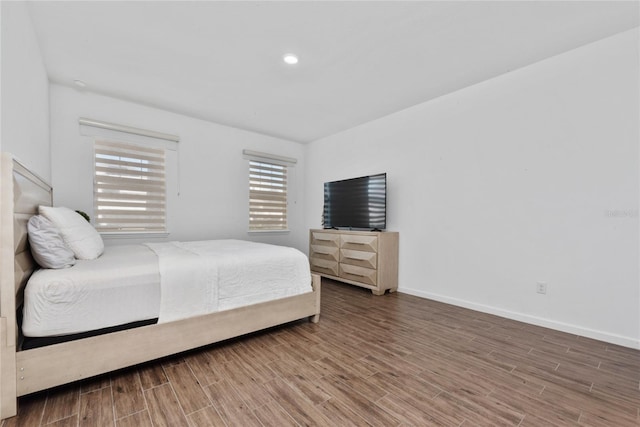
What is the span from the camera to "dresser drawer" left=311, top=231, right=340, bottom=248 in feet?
13.7

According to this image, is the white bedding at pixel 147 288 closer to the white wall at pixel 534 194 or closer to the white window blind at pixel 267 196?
the white wall at pixel 534 194

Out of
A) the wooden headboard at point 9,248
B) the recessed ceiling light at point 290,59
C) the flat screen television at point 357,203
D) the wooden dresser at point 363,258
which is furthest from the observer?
the flat screen television at point 357,203

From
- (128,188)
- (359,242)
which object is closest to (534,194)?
(359,242)

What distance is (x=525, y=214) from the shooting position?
2742mm

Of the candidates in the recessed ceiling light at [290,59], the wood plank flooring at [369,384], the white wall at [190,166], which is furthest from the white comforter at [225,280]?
the white wall at [190,166]

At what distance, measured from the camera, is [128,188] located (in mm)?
3611

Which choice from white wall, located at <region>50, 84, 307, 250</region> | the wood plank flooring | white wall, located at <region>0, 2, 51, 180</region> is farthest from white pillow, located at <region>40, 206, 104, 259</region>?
white wall, located at <region>50, 84, 307, 250</region>

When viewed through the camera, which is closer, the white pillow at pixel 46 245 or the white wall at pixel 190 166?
the white pillow at pixel 46 245

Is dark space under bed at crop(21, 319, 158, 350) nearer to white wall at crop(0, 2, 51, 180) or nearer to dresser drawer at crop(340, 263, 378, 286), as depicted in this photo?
white wall at crop(0, 2, 51, 180)

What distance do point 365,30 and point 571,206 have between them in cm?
232

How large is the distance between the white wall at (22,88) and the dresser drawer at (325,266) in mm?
3404

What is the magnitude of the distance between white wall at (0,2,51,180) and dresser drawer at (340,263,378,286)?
340 centimetres

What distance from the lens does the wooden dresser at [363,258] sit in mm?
3615

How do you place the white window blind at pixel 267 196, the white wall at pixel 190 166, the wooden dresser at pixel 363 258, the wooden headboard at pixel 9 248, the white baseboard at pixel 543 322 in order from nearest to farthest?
the wooden headboard at pixel 9 248 → the white baseboard at pixel 543 322 → the white wall at pixel 190 166 → the wooden dresser at pixel 363 258 → the white window blind at pixel 267 196
